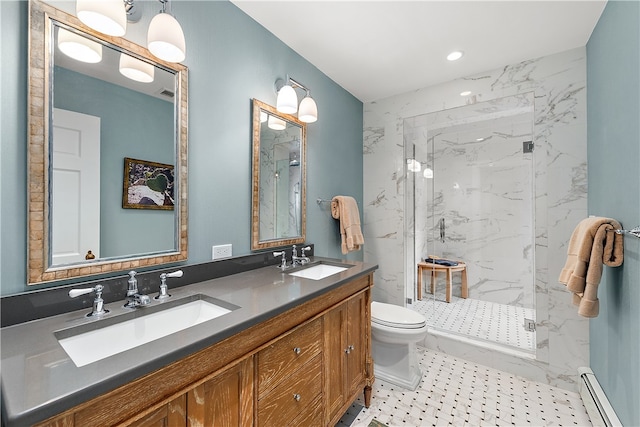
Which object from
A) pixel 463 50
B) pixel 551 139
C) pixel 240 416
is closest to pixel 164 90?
pixel 240 416

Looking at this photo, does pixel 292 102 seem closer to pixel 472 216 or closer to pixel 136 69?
pixel 136 69

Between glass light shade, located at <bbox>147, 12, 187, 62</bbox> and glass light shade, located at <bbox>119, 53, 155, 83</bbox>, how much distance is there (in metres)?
0.13

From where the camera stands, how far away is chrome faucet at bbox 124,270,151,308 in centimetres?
102

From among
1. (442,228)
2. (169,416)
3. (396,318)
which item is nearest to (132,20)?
(169,416)

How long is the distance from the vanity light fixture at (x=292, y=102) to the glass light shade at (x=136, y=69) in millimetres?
715

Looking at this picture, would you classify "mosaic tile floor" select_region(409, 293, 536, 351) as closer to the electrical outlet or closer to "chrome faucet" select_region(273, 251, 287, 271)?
"chrome faucet" select_region(273, 251, 287, 271)

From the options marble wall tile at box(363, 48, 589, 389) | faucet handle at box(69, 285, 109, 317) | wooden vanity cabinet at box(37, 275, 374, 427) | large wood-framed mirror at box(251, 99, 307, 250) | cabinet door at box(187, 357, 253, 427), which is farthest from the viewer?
marble wall tile at box(363, 48, 589, 389)

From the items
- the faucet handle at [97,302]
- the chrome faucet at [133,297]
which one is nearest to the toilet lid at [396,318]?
the chrome faucet at [133,297]

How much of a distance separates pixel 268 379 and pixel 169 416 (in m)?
0.38

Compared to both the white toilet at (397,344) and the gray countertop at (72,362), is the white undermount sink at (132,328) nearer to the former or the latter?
the gray countertop at (72,362)

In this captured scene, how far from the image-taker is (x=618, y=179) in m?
1.46

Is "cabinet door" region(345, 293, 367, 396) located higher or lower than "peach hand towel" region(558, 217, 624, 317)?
lower

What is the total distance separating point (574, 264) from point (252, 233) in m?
1.81

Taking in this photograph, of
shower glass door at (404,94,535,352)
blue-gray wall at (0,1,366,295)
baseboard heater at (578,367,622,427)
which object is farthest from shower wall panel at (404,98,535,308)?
blue-gray wall at (0,1,366,295)
